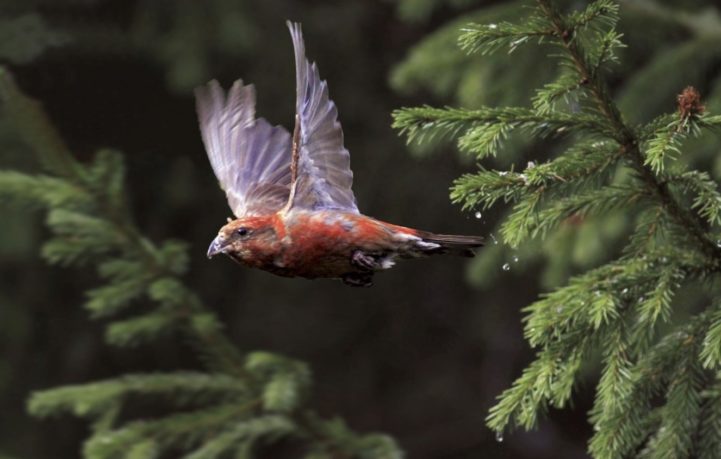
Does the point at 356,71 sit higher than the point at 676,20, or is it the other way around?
the point at 676,20

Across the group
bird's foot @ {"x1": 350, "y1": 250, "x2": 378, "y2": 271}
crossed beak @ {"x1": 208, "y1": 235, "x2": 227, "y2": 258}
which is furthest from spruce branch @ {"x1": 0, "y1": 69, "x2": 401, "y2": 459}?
bird's foot @ {"x1": 350, "y1": 250, "x2": 378, "y2": 271}

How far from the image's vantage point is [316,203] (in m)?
2.96

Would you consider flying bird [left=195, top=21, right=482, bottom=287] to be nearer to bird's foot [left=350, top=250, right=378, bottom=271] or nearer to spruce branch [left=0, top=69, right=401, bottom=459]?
bird's foot [left=350, top=250, right=378, bottom=271]

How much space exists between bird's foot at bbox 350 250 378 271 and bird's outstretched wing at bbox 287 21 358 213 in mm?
199

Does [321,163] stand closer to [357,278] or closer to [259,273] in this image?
[357,278]

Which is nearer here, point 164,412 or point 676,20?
point 676,20

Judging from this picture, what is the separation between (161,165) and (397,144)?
50.4 inches

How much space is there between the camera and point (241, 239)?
2.77 m

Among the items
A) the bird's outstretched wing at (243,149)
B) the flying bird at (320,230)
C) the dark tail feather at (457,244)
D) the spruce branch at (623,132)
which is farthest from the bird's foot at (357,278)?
the spruce branch at (623,132)

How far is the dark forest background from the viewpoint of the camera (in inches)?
214

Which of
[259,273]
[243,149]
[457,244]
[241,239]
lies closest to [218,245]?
[241,239]

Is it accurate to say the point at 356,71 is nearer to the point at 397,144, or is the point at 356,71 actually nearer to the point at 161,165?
the point at 397,144

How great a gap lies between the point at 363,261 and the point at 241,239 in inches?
12.8

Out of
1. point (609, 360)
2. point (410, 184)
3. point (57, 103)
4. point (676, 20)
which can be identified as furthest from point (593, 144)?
point (57, 103)
